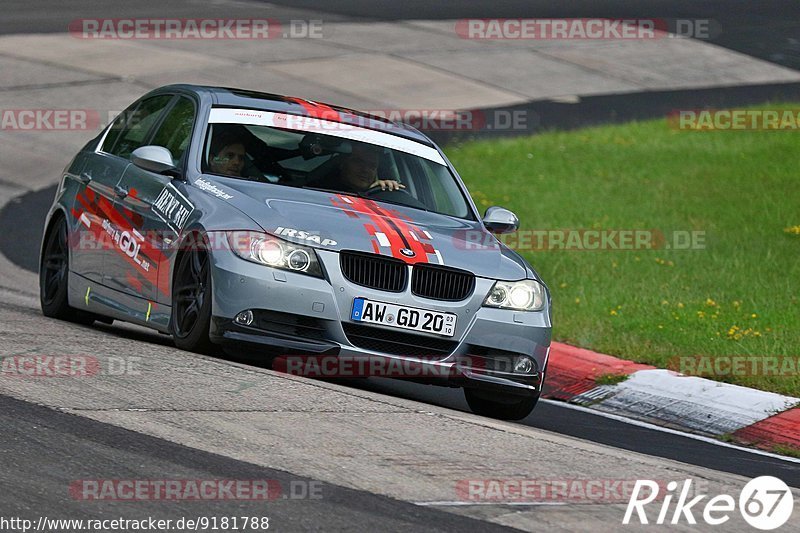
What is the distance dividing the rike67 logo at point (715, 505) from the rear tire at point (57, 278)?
186 inches

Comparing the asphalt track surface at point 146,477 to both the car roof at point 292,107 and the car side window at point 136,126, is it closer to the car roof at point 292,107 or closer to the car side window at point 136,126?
the car roof at point 292,107

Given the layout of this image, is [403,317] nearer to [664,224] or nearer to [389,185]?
[389,185]

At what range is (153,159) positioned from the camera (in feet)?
28.1

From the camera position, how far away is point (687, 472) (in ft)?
22.0

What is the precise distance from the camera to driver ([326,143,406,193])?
29.1 feet

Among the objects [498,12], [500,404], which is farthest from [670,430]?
[498,12]

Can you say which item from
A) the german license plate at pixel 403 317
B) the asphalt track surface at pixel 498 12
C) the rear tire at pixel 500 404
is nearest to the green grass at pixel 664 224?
the rear tire at pixel 500 404

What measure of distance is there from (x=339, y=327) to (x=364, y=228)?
0.58 m

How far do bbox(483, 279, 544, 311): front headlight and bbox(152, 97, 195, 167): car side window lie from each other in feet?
6.83

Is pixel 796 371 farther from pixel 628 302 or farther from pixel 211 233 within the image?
pixel 211 233

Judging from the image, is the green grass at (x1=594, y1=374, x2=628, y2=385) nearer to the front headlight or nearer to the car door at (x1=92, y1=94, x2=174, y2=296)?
the front headlight

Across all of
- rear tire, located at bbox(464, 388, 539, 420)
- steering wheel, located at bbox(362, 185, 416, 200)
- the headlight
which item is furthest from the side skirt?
rear tire, located at bbox(464, 388, 539, 420)

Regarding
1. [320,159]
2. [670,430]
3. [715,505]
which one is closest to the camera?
[715,505]

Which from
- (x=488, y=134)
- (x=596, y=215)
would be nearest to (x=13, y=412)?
(x=596, y=215)
